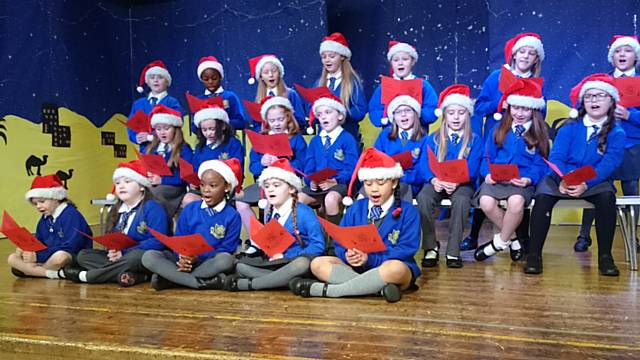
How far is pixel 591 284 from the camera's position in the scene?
7.68 ft

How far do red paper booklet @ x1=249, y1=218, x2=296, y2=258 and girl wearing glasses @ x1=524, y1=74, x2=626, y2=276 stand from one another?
3.94 feet

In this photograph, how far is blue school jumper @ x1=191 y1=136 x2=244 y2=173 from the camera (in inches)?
137

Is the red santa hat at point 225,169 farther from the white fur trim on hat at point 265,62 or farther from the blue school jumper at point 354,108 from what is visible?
the white fur trim on hat at point 265,62

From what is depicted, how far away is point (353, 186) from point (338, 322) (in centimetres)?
141

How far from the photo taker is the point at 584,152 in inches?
109

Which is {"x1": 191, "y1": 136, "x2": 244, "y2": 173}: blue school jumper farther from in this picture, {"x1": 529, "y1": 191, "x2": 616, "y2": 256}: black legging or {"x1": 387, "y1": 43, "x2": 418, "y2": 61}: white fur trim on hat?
{"x1": 529, "y1": 191, "x2": 616, "y2": 256}: black legging

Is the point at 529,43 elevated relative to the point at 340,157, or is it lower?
elevated

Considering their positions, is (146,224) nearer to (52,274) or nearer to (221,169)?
(221,169)

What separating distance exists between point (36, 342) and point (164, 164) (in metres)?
1.73

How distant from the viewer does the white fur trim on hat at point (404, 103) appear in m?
3.15

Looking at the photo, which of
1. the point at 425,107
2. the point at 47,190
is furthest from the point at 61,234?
the point at 425,107

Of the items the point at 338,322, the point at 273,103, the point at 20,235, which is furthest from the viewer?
the point at 273,103

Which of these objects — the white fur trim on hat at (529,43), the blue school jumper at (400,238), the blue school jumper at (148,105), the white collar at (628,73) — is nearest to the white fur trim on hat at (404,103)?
the white fur trim on hat at (529,43)

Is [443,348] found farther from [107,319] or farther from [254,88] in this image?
[254,88]
